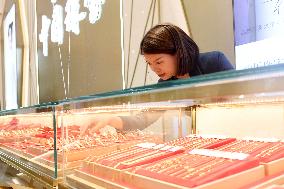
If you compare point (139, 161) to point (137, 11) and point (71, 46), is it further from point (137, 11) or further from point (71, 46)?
point (71, 46)

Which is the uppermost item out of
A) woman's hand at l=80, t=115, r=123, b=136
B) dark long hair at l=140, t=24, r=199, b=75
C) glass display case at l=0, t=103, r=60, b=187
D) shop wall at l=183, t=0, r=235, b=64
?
shop wall at l=183, t=0, r=235, b=64

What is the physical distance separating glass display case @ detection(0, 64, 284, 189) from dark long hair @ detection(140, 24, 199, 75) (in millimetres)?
291

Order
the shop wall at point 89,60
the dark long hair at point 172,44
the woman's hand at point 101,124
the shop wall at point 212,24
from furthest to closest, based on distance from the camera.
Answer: the shop wall at point 89,60 < the shop wall at point 212,24 < the dark long hair at point 172,44 < the woman's hand at point 101,124

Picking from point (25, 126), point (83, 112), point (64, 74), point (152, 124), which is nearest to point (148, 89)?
point (83, 112)

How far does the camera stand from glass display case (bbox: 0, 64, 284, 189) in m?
0.66

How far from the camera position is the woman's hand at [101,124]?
1416 millimetres

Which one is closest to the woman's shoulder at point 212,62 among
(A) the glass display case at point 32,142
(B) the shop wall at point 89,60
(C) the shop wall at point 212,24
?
(C) the shop wall at point 212,24

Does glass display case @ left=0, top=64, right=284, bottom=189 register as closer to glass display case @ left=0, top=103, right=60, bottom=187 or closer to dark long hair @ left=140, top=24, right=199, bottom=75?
glass display case @ left=0, top=103, right=60, bottom=187

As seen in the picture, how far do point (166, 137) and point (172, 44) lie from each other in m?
0.47

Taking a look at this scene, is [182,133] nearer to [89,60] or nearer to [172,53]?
[172,53]

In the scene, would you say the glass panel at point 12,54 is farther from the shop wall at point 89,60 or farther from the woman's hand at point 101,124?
the woman's hand at point 101,124

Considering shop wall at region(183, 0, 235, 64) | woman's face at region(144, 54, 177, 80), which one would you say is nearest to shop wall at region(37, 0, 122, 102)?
shop wall at region(183, 0, 235, 64)

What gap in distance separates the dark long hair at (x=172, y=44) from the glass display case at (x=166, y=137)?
291 mm

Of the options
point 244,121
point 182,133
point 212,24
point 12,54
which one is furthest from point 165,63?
point 12,54
